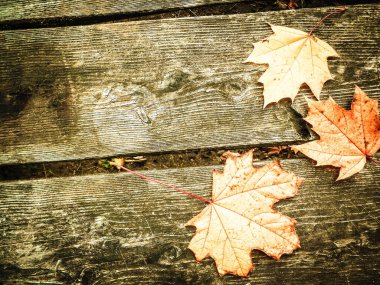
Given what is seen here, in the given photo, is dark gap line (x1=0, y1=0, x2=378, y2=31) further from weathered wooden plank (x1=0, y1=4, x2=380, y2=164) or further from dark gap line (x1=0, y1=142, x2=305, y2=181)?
dark gap line (x1=0, y1=142, x2=305, y2=181)

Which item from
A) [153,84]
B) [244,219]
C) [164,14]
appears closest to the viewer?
[244,219]

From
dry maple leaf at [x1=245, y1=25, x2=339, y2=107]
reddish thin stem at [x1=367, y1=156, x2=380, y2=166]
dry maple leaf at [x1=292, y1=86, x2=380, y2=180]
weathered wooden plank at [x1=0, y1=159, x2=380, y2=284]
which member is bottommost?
weathered wooden plank at [x1=0, y1=159, x2=380, y2=284]

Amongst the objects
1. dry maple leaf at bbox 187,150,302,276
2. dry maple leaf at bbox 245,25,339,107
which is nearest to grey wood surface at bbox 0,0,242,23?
dry maple leaf at bbox 245,25,339,107

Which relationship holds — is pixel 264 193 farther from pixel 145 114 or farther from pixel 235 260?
pixel 145 114

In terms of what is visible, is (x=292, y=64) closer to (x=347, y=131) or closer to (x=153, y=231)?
(x=347, y=131)

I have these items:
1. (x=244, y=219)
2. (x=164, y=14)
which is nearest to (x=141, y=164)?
(x=244, y=219)

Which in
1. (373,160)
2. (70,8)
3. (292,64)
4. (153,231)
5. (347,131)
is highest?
(70,8)

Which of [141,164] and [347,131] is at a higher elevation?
[347,131]
